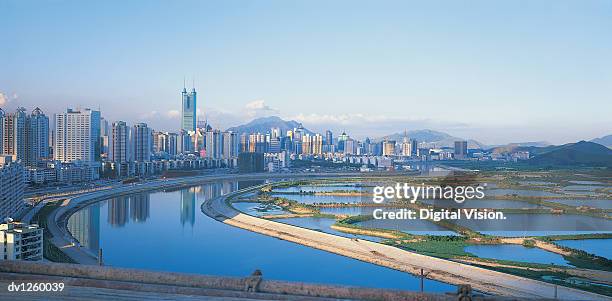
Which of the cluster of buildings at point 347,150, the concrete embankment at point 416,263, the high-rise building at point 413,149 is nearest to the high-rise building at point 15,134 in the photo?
the concrete embankment at point 416,263

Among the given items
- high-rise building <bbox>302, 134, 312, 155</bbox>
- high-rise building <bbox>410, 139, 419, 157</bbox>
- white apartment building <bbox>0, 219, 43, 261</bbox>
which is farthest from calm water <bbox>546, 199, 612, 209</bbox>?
high-rise building <bbox>302, 134, 312, 155</bbox>

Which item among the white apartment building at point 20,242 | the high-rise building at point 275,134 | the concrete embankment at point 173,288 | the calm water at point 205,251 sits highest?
the high-rise building at point 275,134

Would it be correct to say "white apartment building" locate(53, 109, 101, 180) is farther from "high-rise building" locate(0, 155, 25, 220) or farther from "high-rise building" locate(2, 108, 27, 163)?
"high-rise building" locate(0, 155, 25, 220)

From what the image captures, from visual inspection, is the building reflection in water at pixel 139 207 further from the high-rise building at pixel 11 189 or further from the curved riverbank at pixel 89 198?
the high-rise building at pixel 11 189

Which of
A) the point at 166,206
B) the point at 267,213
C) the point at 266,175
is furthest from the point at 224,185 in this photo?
the point at 267,213

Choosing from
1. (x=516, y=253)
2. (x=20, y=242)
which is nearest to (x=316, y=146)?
(x=516, y=253)
